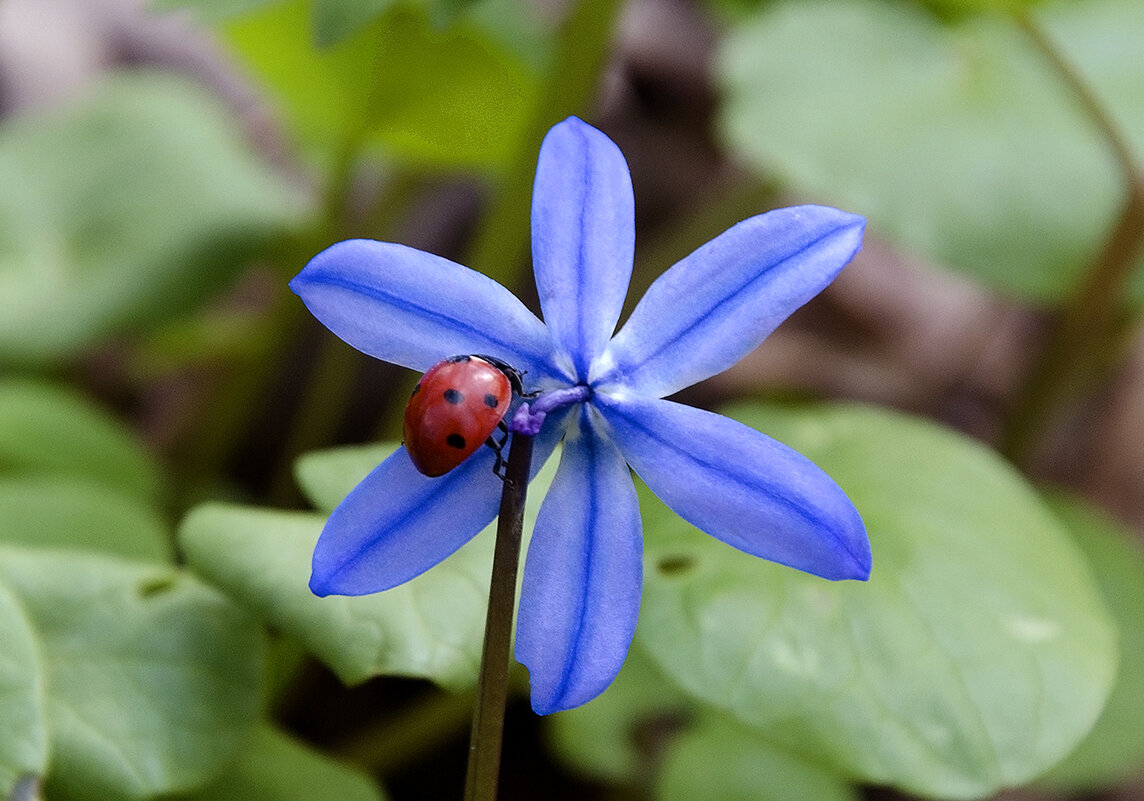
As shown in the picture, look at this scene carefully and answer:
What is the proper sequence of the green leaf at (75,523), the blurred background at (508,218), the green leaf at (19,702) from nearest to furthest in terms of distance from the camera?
the green leaf at (19,702) → the green leaf at (75,523) → the blurred background at (508,218)

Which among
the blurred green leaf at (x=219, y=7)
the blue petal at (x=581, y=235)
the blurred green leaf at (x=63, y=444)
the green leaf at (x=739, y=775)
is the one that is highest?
the blurred green leaf at (x=219, y=7)

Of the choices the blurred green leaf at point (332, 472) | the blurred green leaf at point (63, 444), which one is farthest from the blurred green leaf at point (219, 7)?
the blurred green leaf at point (63, 444)

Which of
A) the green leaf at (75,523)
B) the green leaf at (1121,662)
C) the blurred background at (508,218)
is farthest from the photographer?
the blurred background at (508,218)

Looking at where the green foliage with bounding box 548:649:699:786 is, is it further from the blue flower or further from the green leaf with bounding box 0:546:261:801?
the blue flower

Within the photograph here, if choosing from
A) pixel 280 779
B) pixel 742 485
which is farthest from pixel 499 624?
pixel 280 779

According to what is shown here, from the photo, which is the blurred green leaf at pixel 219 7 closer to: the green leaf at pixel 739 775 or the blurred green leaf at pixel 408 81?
the blurred green leaf at pixel 408 81

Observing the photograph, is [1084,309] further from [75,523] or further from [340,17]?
[75,523]
